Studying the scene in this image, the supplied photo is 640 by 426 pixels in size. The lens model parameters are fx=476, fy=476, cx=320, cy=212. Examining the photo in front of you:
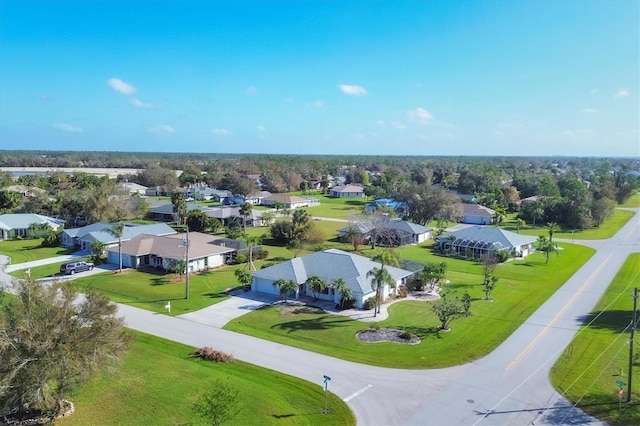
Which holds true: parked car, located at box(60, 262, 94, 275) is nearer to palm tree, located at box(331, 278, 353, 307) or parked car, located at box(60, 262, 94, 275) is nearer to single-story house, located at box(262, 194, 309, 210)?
palm tree, located at box(331, 278, 353, 307)

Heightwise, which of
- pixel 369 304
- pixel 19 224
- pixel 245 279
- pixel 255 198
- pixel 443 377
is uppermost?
pixel 255 198

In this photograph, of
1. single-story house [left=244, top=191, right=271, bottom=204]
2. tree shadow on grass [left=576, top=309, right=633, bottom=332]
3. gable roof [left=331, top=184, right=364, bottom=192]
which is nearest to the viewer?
tree shadow on grass [left=576, top=309, right=633, bottom=332]

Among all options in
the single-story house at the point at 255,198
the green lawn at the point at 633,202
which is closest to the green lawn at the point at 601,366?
the single-story house at the point at 255,198

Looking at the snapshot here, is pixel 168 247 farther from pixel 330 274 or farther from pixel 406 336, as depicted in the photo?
pixel 406 336

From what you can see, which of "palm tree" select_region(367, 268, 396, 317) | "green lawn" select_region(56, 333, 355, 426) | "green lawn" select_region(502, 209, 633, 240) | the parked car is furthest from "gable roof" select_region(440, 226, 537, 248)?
the parked car

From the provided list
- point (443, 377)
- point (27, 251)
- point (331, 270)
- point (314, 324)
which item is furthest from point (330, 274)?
point (27, 251)

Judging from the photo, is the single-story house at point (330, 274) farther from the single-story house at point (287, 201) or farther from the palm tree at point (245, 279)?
the single-story house at point (287, 201)
